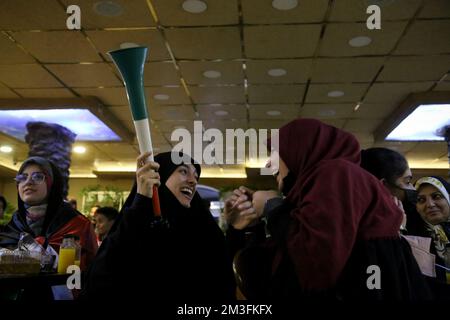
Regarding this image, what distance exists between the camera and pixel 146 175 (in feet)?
4.46

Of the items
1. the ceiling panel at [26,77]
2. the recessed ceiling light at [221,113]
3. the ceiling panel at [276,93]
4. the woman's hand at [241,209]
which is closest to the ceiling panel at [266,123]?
the recessed ceiling light at [221,113]

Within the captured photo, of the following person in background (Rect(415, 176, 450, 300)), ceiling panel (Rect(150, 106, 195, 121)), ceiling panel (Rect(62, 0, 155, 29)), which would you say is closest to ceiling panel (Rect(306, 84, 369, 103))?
ceiling panel (Rect(150, 106, 195, 121))

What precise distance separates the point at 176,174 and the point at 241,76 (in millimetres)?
3683

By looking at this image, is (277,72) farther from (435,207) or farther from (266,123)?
(435,207)

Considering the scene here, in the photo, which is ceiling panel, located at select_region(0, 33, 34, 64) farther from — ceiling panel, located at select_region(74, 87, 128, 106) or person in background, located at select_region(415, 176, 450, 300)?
person in background, located at select_region(415, 176, 450, 300)

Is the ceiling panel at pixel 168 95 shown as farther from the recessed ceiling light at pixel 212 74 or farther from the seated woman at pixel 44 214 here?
the seated woman at pixel 44 214

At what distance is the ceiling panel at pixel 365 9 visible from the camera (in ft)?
12.1

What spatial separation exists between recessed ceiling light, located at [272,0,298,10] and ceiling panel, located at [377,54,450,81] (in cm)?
167

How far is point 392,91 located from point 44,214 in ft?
16.5

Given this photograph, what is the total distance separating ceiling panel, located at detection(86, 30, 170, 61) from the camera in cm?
428

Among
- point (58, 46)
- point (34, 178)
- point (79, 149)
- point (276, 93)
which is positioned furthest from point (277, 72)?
point (79, 149)

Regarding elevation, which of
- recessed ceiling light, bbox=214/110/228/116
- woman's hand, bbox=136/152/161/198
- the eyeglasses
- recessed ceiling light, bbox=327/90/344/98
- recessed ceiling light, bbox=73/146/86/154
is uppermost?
recessed ceiling light, bbox=327/90/344/98

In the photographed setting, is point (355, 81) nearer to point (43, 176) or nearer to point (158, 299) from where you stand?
point (43, 176)

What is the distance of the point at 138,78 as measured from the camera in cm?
136
